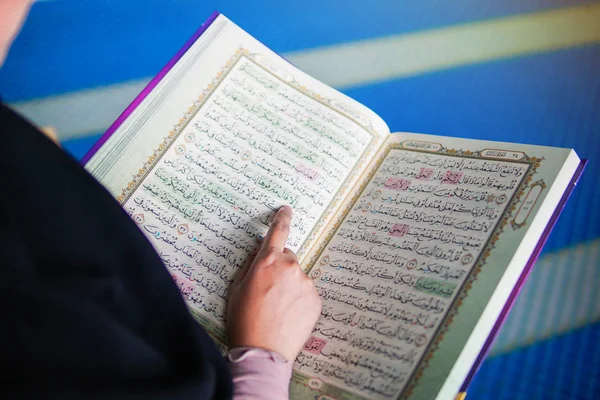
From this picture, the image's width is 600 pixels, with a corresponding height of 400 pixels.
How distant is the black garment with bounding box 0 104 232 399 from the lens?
1.54 feet

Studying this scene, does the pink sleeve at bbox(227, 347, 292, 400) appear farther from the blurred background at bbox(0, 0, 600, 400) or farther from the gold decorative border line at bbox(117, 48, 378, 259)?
the blurred background at bbox(0, 0, 600, 400)

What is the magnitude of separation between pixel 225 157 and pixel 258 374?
331mm

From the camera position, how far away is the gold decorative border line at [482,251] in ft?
2.09

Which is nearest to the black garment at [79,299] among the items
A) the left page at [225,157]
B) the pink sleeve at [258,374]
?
the pink sleeve at [258,374]

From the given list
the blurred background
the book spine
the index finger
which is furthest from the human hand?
the blurred background

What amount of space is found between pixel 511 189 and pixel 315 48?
494 millimetres

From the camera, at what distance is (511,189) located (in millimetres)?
737

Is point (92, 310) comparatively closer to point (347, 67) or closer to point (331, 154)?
point (331, 154)

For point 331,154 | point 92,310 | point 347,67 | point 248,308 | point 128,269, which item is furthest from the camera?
point 347,67

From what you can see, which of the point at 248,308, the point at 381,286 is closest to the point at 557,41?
the point at 381,286

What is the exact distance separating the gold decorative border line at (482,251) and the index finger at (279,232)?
6 cm

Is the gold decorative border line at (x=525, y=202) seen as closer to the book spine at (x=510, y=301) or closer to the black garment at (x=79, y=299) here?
the book spine at (x=510, y=301)

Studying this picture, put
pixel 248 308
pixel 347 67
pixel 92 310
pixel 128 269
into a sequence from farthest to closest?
pixel 347 67 → pixel 248 308 → pixel 128 269 → pixel 92 310

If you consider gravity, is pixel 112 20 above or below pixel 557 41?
below
